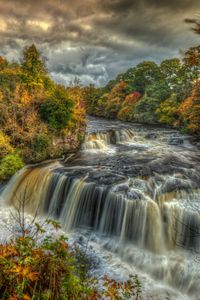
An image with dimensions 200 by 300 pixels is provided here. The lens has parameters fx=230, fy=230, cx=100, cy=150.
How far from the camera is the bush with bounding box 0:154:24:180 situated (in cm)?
1248

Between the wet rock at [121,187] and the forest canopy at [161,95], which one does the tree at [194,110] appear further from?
the wet rock at [121,187]

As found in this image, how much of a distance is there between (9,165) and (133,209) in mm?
7522

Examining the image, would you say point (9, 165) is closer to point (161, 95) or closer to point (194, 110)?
point (194, 110)

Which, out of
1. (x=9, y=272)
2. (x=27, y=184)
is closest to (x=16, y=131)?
(x=27, y=184)

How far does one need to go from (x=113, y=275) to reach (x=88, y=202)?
335 cm

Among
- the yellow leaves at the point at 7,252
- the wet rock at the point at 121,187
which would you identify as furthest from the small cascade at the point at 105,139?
the yellow leaves at the point at 7,252

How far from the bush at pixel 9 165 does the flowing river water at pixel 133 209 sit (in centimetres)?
40

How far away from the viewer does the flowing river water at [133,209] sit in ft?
23.6

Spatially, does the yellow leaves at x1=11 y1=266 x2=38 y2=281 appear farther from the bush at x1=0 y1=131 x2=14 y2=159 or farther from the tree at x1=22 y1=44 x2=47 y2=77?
the tree at x1=22 y1=44 x2=47 y2=77

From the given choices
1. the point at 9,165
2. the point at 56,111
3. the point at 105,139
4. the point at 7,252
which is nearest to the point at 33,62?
the point at 56,111

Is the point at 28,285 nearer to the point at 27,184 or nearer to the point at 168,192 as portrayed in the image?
the point at 168,192

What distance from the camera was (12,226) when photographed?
9406mm

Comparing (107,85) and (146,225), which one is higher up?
(107,85)

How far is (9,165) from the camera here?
12.8 metres
